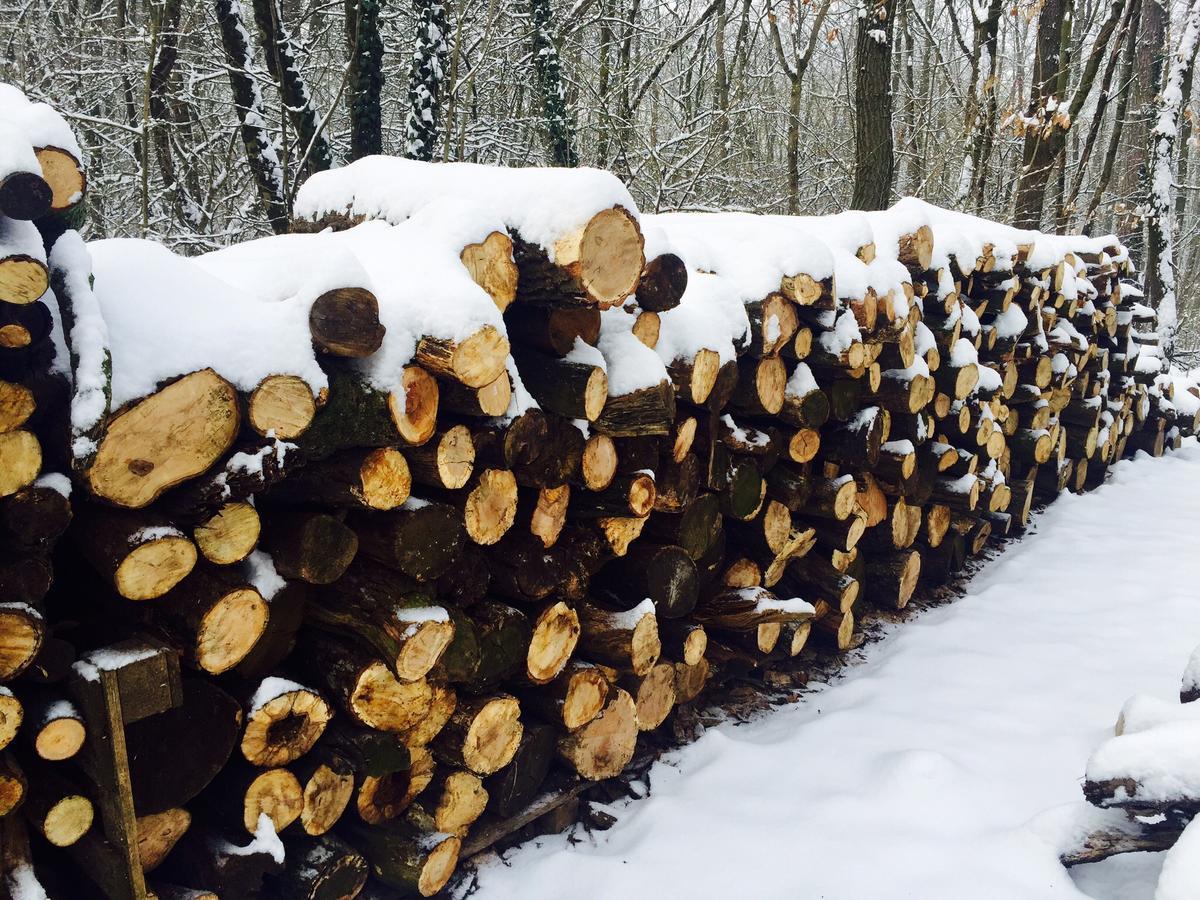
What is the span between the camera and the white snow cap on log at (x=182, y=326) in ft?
5.74

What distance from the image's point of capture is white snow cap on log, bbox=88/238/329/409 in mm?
1748

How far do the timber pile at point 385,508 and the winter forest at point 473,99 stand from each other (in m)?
4.93

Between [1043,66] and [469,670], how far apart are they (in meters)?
10.8

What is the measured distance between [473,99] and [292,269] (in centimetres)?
779

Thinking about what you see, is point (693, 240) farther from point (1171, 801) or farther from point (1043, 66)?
point (1043, 66)

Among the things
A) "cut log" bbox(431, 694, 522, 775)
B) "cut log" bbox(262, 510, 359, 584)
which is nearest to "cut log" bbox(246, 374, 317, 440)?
"cut log" bbox(262, 510, 359, 584)

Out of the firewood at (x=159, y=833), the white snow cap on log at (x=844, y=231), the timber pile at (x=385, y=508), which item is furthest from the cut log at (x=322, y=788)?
the white snow cap on log at (x=844, y=231)

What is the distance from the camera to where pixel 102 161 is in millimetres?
8727

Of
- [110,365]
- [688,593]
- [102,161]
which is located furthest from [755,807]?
[102,161]

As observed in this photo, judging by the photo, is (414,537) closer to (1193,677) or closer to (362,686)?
(362,686)

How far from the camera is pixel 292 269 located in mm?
2115

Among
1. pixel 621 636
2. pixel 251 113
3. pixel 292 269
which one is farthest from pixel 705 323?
pixel 251 113

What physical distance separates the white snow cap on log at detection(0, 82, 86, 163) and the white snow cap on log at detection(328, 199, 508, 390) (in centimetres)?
62

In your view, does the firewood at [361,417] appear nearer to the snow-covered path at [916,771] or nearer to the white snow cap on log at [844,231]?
the snow-covered path at [916,771]
